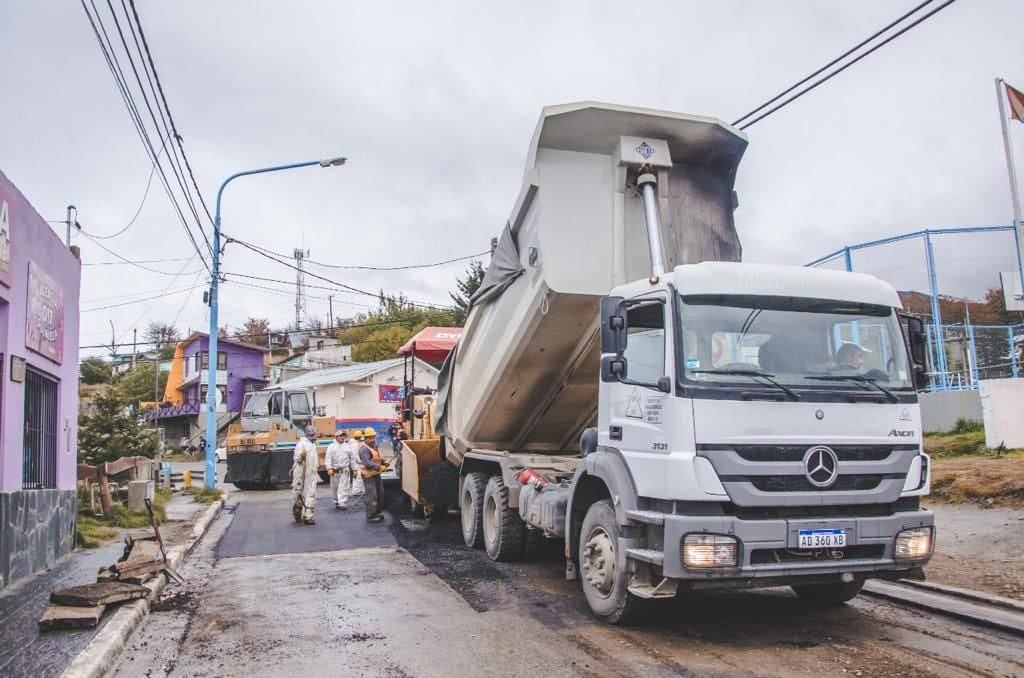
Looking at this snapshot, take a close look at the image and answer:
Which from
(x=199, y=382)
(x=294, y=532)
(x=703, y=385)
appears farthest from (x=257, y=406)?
(x=199, y=382)

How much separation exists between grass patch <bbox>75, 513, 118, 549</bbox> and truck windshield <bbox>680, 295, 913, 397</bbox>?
340 inches

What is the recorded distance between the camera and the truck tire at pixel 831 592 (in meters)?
6.23

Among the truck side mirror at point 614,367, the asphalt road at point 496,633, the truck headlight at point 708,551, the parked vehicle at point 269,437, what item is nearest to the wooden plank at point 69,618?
the asphalt road at point 496,633

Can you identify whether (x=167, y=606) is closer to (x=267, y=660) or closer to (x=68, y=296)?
(x=267, y=660)

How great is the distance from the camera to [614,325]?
226 inches

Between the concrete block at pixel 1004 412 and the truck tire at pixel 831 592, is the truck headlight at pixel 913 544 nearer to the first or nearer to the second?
the truck tire at pixel 831 592

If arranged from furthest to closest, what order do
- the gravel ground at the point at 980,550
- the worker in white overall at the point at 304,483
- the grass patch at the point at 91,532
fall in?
the worker in white overall at the point at 304,483, the grass patch at the point at 91,532, the gravel ground at the point at 980,550

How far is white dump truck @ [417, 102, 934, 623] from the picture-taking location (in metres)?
5.18

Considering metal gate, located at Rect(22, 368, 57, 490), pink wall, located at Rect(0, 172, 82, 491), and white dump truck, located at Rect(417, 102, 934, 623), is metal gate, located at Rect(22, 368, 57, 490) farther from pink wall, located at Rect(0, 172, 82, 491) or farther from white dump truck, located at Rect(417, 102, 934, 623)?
white dump truck, located at Rect(417, 102, 934, 623)

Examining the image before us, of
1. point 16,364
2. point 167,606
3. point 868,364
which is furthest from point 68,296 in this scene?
point 868,364

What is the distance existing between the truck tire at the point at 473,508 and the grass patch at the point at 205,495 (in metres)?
8.76

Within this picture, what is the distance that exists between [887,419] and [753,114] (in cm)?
531

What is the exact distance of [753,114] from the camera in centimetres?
965

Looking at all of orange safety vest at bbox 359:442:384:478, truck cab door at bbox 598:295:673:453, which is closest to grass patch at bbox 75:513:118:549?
orange safety vest at bbox 359:442:384:478
